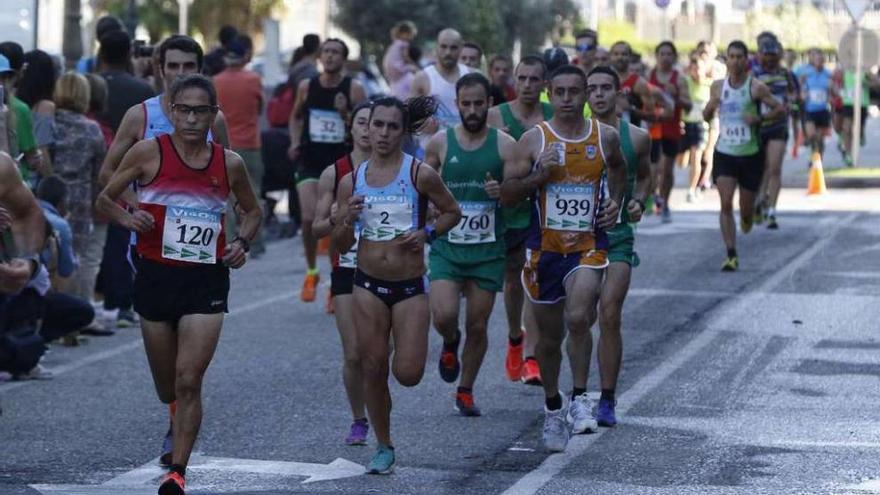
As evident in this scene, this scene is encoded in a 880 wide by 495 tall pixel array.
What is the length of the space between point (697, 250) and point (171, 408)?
34.5 ft

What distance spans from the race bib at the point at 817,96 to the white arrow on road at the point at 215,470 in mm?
23659

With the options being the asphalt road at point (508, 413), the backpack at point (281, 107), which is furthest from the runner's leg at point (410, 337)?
the backpack at point (281, 107)

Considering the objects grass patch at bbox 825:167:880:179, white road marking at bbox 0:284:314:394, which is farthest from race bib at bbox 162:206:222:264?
grass patch at bbox 825:167:880:179

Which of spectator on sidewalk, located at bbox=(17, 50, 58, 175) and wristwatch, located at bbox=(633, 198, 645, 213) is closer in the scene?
wristwatch, located at bbox=(633, 198, 645, 213)

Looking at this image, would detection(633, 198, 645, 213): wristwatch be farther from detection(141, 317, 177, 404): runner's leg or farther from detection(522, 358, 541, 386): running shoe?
detection(141, 317, 177, 404): runner's leg

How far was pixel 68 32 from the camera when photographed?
20484 millimetres

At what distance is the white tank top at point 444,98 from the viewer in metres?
14.9

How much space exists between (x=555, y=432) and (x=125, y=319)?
221 inches

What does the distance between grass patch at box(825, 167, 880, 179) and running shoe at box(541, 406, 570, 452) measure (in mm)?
19362

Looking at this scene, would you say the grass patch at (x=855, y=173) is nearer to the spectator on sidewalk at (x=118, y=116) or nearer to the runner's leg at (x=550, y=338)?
the spectator on sidewalk at (x=118, y=116)

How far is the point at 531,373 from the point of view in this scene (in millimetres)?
11688

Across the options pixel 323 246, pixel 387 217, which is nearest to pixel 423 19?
pixel 323 246

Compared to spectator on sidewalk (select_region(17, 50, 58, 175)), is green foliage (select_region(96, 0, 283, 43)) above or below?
above

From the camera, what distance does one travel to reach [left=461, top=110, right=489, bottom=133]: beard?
10586 mm
